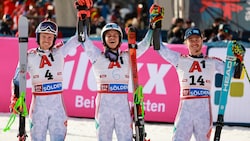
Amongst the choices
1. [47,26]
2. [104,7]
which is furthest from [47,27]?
[104,7]

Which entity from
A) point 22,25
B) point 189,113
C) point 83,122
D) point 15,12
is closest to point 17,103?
point 22,25

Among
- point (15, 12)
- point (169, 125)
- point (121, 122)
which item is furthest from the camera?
point (15, 12)

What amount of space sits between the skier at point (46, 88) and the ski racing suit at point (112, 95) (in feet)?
1.28

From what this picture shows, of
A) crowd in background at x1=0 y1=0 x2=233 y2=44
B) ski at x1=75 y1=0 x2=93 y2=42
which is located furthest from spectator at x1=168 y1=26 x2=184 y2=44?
ski at x1=75 y1=0 x2=93 y2=42

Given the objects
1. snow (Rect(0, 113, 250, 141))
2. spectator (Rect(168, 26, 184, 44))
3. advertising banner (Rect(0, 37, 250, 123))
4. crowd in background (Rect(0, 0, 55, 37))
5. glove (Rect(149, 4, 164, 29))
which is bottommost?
snow (Rect(0, 113, 250, 141))

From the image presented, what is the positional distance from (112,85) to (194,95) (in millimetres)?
957

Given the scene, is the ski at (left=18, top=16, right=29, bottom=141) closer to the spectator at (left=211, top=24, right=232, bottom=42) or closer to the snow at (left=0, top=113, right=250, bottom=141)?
the snow at (left=0, top=113, right=250, bottom=141)

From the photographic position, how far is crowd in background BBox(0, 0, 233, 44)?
43.0ft

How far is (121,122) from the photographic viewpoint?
8031mm

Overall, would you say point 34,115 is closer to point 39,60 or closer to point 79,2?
point 39,60

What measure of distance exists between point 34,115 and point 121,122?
1013mm

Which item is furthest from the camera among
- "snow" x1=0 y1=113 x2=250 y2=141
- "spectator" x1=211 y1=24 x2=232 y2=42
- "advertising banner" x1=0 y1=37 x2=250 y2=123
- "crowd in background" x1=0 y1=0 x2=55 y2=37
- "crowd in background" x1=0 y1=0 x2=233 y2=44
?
"crowd in background" x1=0 y1=0 x2=55 y2=37

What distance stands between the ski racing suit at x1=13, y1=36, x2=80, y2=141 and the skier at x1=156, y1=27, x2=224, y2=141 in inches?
49.4

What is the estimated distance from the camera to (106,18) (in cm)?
1830
